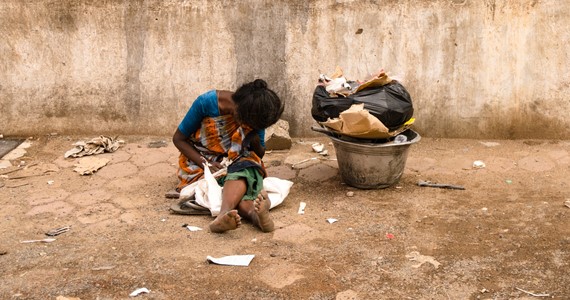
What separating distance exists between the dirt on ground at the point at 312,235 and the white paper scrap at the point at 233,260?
37mm

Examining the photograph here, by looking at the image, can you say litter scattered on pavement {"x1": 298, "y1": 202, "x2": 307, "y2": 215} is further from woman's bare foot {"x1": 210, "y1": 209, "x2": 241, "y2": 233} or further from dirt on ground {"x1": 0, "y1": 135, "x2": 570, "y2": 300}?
woman's bare foot {"x1": 210, "y1": 209, "x2": 241, "y2": 233}

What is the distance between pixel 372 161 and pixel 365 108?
375mm

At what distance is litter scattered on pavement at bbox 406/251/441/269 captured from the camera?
3.42 meters

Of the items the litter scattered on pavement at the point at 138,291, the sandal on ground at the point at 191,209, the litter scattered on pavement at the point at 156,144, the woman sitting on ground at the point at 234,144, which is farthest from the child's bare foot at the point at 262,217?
the litter scattered on pavement at the point at 156,144

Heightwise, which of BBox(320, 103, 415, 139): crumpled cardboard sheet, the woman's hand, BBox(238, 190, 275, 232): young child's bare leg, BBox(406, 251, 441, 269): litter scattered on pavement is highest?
BBox(320, 103, 415, 139): crumpled cardboard sheet

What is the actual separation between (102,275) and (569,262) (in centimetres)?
241

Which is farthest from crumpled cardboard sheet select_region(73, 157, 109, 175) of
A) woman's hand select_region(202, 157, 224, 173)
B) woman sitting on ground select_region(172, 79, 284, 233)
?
woman's hand select_region(202, 157, 224, 173)

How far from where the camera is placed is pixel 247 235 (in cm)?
381

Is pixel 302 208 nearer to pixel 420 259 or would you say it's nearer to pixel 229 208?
pixel 229 208

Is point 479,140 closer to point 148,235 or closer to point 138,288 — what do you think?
point 148,235

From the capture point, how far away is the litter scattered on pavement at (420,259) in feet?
11.2

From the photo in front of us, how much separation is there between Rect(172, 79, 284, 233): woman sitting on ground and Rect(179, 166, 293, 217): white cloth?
7cm

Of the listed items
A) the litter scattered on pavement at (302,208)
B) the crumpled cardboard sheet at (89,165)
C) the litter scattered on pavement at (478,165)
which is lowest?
the litter scattered on pavement at (302,208)

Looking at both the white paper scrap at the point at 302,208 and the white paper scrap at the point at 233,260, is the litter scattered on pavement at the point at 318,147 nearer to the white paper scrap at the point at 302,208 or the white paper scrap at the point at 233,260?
the white paper scrap at the point at 302,208
